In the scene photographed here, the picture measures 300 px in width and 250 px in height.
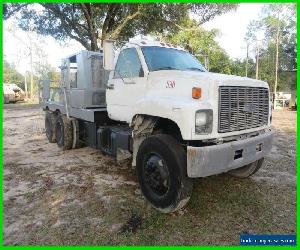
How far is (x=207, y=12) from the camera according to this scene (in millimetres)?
19844

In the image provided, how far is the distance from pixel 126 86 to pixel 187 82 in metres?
1.60

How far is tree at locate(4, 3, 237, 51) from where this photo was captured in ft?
56.3

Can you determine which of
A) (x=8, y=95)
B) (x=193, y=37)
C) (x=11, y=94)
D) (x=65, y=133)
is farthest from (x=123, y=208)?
(x=11, y=94)

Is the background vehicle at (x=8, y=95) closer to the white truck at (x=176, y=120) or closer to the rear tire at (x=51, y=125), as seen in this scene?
the rear tire at (x=51, y=125)

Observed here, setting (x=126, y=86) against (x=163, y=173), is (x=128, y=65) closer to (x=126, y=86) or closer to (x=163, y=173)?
(x=126, y=86)

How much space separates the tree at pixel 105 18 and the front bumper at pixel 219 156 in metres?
13.6

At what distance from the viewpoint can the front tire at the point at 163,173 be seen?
14.4 feet

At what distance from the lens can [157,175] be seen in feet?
15.6

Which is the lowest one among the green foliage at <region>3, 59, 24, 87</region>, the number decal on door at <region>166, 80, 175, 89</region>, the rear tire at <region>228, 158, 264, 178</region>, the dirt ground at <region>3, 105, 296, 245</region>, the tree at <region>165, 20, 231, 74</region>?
the dirt ground at <region>3, 105, 296, 245</region>

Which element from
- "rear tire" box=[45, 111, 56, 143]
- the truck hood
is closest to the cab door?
the truck hood


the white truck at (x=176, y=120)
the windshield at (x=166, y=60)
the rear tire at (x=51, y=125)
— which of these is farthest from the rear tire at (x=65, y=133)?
the windshield at (x=166, y=60)

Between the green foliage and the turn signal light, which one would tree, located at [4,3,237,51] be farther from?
the green foliage

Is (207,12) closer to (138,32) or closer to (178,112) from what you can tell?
(138,32)

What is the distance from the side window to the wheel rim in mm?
1630
